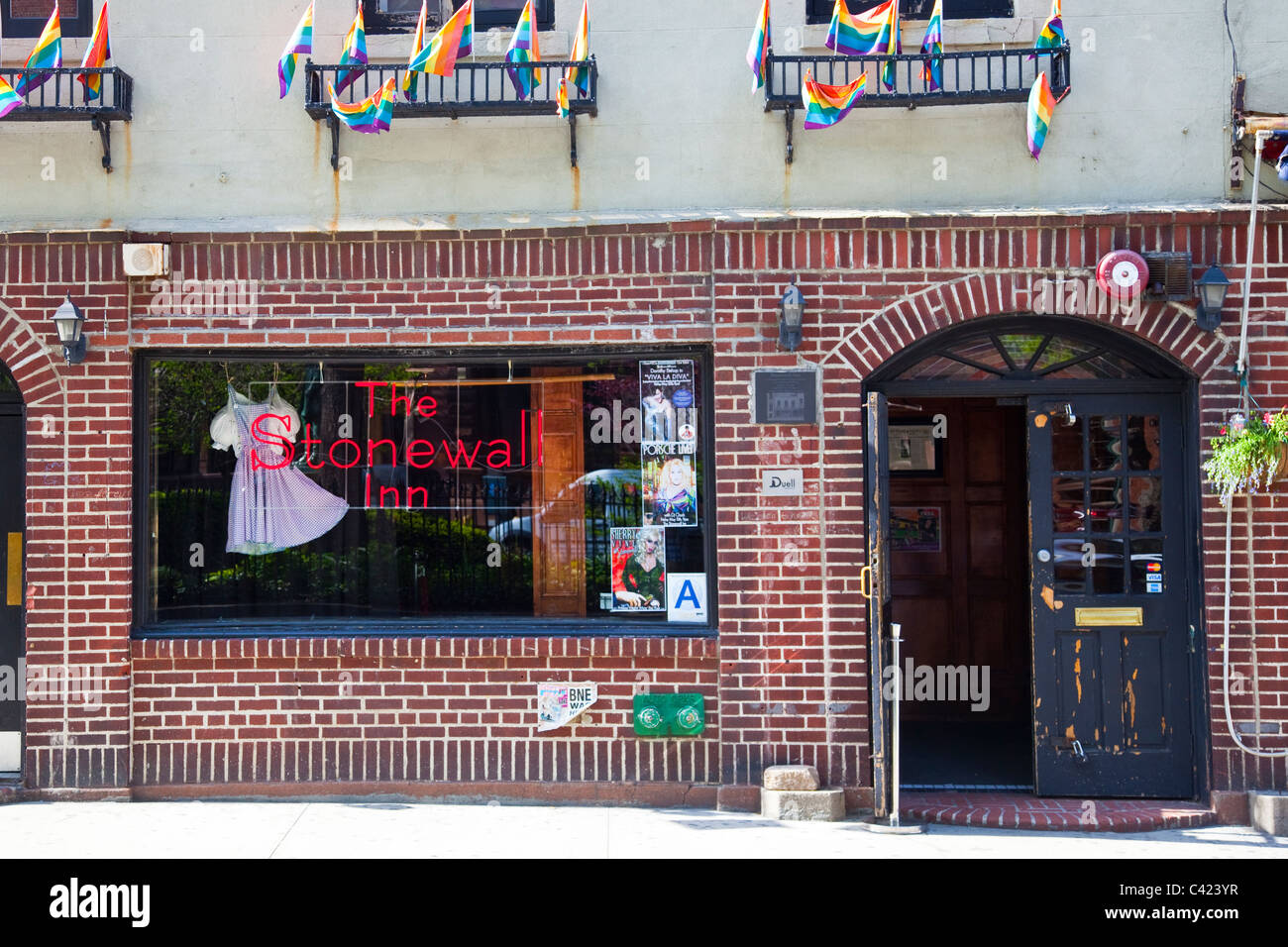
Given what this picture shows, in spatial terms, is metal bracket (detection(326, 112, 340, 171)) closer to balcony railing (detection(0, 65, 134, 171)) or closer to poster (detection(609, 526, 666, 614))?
balcony railing (detection(0, 65, 134, 171))

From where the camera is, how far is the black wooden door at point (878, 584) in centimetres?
649

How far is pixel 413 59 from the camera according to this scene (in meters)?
6.70

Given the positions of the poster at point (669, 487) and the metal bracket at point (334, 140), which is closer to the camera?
the metal bracket at point (334, 140)

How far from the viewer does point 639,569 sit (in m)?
7.14

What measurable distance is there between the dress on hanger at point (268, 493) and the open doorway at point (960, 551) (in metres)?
4.45

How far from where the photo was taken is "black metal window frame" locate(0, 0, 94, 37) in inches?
282

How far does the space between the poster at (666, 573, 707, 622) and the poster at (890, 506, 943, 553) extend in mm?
2818

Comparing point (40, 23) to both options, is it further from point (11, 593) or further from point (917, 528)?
point (917, 528)

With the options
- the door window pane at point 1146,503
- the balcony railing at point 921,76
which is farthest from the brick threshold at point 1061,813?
the balcony railing at point 921,76

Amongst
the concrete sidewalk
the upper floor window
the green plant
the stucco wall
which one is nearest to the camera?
the concrete sidewalk

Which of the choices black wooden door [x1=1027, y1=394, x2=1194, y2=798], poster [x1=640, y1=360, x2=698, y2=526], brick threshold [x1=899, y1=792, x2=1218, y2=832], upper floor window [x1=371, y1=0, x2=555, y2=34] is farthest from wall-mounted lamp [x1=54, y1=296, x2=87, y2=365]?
black wooden door [x1=1027, y1=394, x2=1194, y2=798]

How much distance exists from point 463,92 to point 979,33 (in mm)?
3046

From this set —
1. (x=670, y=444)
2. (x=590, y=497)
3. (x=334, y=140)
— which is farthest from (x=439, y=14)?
(x=590, y=497)

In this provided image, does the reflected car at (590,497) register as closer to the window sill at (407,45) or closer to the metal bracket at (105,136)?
the window sill at (407,45)
